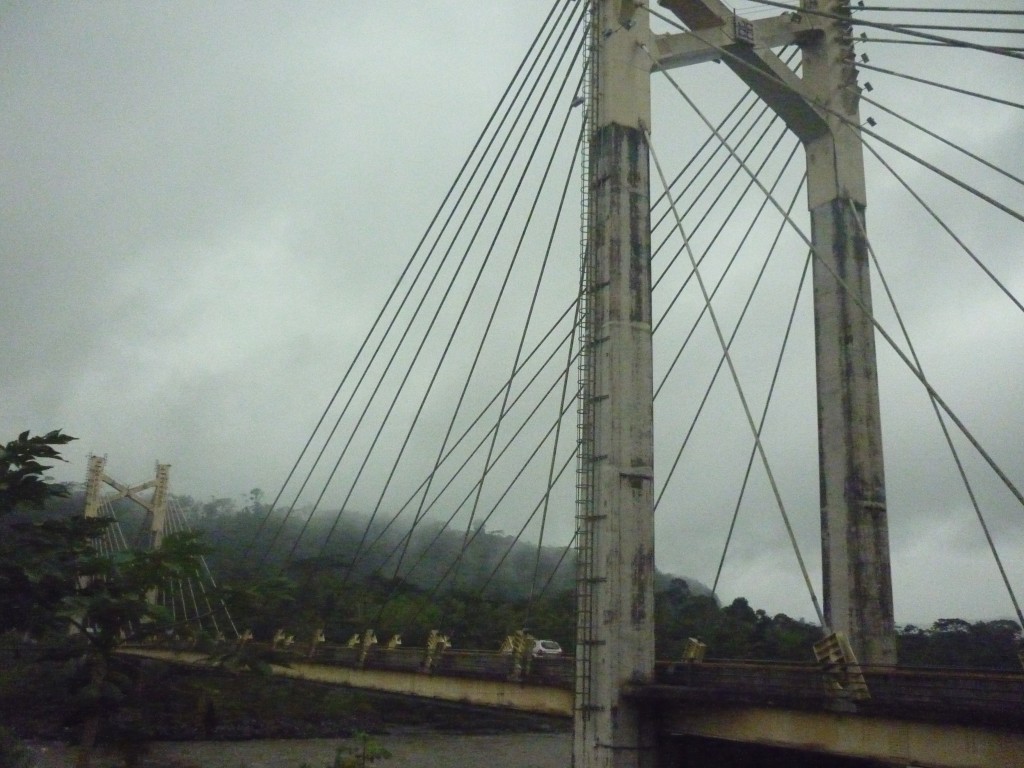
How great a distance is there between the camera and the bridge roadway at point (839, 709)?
1255 centimetres

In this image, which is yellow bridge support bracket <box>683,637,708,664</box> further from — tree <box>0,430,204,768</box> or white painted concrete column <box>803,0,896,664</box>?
tree <box>0,430,204,768</box>

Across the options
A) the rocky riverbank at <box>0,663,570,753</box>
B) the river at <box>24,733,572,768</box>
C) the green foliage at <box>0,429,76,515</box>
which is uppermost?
the green foliage at <box>0,429,76,515</box>

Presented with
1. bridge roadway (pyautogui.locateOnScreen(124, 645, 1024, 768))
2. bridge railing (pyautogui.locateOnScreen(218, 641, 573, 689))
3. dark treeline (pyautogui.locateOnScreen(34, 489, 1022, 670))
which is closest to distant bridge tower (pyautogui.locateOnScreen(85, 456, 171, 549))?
dark treeline (pyautogui.locateOnScreen(34, 489, 1022, 670))

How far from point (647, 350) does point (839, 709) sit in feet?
25.2

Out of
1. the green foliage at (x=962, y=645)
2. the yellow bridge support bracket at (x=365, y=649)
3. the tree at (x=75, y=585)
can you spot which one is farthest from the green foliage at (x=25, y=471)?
the green foliage at (x=962, y=645)

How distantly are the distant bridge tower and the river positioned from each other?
22076mm

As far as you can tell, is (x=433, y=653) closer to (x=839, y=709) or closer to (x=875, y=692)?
→ (x=839, y=709)

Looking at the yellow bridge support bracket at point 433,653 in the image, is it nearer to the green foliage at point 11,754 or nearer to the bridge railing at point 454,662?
the bridge railing at point 454,662

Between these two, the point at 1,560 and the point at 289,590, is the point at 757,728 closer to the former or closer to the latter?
the point at 289,590

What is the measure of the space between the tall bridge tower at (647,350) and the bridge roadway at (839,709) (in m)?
1.15

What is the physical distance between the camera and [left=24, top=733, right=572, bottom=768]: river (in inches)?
1663

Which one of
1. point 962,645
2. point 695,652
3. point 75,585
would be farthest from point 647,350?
point 962,645

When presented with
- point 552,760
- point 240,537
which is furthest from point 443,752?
point 240,537

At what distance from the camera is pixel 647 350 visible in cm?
1928
